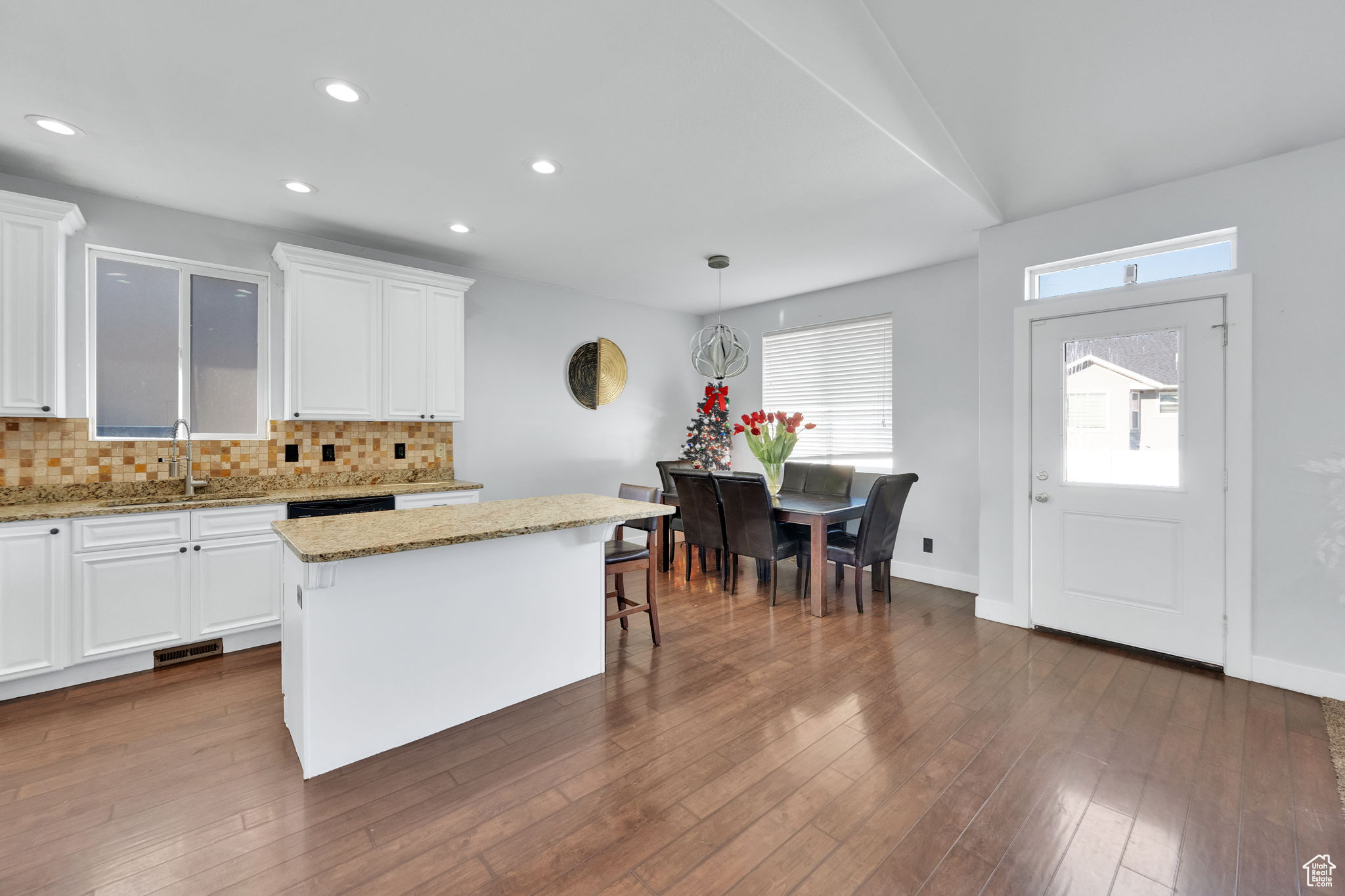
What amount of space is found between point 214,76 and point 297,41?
48 centimetres

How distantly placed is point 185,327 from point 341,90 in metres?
2.28

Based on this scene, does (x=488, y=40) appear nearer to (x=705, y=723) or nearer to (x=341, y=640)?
(x=341, y=640)

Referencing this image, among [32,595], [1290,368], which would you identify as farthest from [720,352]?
[32,595]

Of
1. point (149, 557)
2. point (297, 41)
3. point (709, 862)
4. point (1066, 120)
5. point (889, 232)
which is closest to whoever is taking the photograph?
point (709, 862)

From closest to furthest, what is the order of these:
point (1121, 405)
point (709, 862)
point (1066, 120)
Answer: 1. point (709, 862)
2. point (1066, 120)
3. point (1121, 405)

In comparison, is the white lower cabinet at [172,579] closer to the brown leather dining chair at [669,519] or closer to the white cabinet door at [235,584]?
the white cabinet door at [235,584]

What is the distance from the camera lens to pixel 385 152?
2.65m

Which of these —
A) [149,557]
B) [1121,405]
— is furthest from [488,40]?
[1121,405]

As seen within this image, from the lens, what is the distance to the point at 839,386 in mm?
5332

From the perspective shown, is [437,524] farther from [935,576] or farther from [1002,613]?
[935,576]

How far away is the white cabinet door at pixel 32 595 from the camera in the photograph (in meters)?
2.54

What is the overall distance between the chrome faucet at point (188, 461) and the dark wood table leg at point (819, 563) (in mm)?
3914

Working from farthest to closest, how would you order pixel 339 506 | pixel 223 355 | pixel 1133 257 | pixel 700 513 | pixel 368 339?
pixel 700 513 → pixel 368 339 → pixel 223 355 → pixel 339 506 → pixel 1133 257

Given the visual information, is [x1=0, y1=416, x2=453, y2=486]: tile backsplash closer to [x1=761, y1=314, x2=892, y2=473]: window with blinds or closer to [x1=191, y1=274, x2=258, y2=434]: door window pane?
[x1=191, y1=274, x2=258, y2=434]: door window pane
